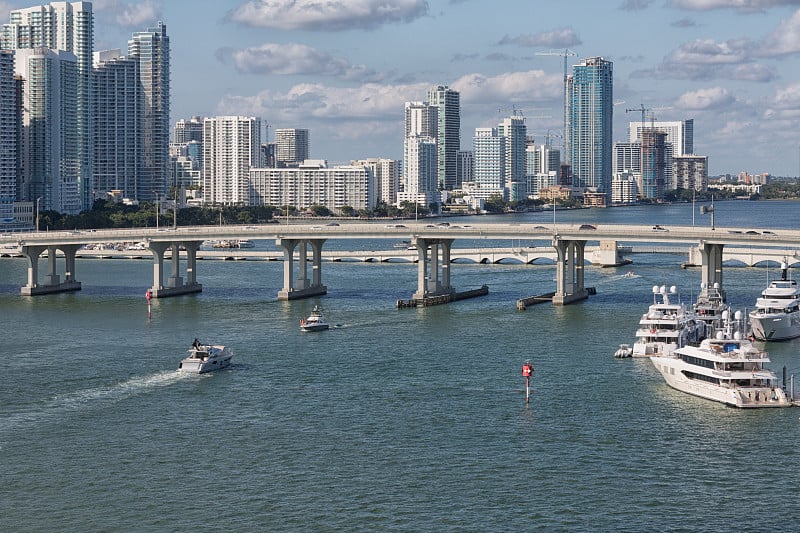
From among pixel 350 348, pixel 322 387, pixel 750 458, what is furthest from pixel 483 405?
pixel 350 348

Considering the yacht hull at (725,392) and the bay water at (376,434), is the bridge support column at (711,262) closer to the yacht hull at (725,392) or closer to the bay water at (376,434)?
the bay water at (376,434)

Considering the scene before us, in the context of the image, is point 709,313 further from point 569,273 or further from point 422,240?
point 422,240

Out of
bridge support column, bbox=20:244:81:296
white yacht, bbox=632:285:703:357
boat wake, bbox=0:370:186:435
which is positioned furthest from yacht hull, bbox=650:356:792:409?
bridge support column, bbox=20:244:81:296

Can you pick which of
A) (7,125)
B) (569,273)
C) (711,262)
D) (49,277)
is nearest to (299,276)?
(569,273)

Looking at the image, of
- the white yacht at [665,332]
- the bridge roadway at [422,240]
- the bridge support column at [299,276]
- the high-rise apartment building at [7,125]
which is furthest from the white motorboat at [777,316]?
the high-rise apartment building at [7,125]

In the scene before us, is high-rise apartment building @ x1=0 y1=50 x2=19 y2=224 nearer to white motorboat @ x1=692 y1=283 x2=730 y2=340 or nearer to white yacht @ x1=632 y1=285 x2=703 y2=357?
white motorboat @ x1=692 y1=283 x2=730 y2=340

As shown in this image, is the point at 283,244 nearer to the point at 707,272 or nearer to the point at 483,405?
the point at 707,272

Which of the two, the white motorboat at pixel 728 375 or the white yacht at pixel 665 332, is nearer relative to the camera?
the white motorboat at pixel 728 375

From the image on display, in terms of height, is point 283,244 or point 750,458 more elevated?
point 283,244
